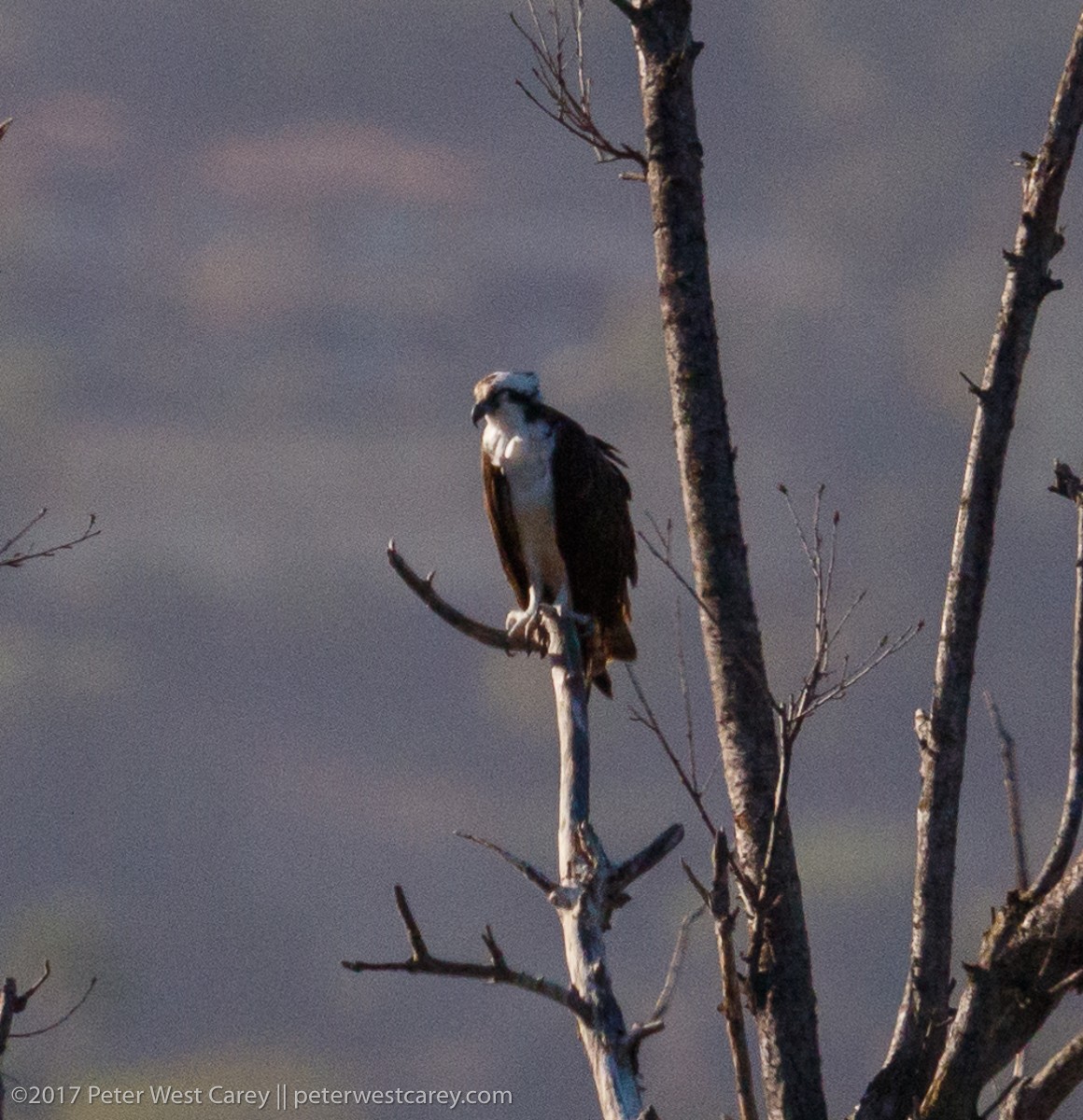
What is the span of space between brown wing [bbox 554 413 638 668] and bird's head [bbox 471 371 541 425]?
7.1 inches

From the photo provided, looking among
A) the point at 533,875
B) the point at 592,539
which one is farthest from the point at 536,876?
the point at 592,539

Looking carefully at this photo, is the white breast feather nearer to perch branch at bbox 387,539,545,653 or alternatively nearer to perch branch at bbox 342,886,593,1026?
perch branch at bbox 387,539,545,653

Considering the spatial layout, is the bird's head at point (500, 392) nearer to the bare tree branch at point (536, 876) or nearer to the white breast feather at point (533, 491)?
the white breast feather at point (533, 491)

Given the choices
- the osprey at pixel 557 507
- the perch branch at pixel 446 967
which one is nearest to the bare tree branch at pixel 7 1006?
the perch branch at pixel 446 967

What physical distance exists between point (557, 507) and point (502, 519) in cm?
27

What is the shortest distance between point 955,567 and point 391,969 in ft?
6.81

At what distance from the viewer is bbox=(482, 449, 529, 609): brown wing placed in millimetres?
6207

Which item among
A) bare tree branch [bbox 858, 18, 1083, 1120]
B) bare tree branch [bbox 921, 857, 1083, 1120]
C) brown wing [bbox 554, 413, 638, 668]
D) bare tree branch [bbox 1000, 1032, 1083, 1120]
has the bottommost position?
bare tree branch [bbox 1000, 1032, 1083, 1120]

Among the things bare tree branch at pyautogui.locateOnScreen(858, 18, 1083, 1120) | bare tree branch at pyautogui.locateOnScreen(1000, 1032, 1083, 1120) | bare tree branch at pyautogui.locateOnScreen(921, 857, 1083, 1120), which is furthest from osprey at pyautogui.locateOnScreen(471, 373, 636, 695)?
bare tree branch at pyautogui.locateOnScreen(1000, 1032, 1083, 1120)

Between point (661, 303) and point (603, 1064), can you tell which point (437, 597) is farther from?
point (603, 1064)

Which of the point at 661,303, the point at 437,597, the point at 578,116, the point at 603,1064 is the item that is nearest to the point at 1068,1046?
the point at 603,1064

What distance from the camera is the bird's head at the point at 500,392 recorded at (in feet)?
20.3

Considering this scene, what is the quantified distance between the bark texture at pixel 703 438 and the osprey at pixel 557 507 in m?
1.08

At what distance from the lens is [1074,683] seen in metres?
3.79
